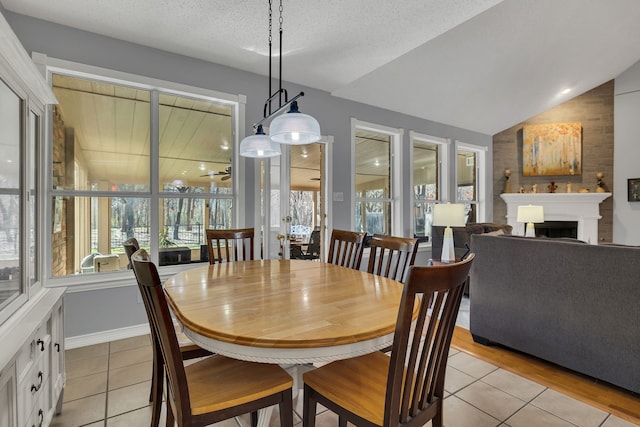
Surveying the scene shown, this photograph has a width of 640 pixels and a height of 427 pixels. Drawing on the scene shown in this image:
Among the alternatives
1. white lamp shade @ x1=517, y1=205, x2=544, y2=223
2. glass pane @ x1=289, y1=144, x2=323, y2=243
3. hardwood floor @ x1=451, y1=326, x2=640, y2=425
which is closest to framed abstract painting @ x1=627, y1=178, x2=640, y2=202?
white lamp shade @ x1=517, y1=205, x2=544, y2=223

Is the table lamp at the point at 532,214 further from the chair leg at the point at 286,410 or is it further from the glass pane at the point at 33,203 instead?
the glass pane at the point at 33,203

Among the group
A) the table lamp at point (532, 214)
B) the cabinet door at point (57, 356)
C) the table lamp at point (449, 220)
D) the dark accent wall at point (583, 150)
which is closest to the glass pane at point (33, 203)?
the cabinet door at point (57, 356)

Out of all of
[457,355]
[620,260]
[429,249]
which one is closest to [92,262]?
[457,355]

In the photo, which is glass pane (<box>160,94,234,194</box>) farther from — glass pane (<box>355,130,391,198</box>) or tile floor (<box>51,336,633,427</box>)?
glass pane (<box>355,130,391,198</box>)

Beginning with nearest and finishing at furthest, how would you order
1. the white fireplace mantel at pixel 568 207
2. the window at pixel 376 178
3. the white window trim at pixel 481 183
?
the window at pixel 376 178 < the white fireplace mantel at pixel 568 207 < the white window trim at pixel 481 183

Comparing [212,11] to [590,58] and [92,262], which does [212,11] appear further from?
[590,58]

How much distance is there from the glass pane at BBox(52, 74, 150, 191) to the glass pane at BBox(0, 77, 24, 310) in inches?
52.2

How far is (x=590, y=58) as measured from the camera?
4.93 metres

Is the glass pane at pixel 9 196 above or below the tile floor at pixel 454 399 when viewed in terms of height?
above

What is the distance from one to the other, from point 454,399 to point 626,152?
6372 millimetres

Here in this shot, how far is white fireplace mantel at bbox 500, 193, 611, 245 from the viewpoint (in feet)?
19.3

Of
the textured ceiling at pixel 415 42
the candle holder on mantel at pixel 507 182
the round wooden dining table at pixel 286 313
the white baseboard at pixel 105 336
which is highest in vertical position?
the textured ceiling at pixel 415 42

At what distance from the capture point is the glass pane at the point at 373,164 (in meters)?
4.79

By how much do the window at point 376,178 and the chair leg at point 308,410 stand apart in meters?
3.38
